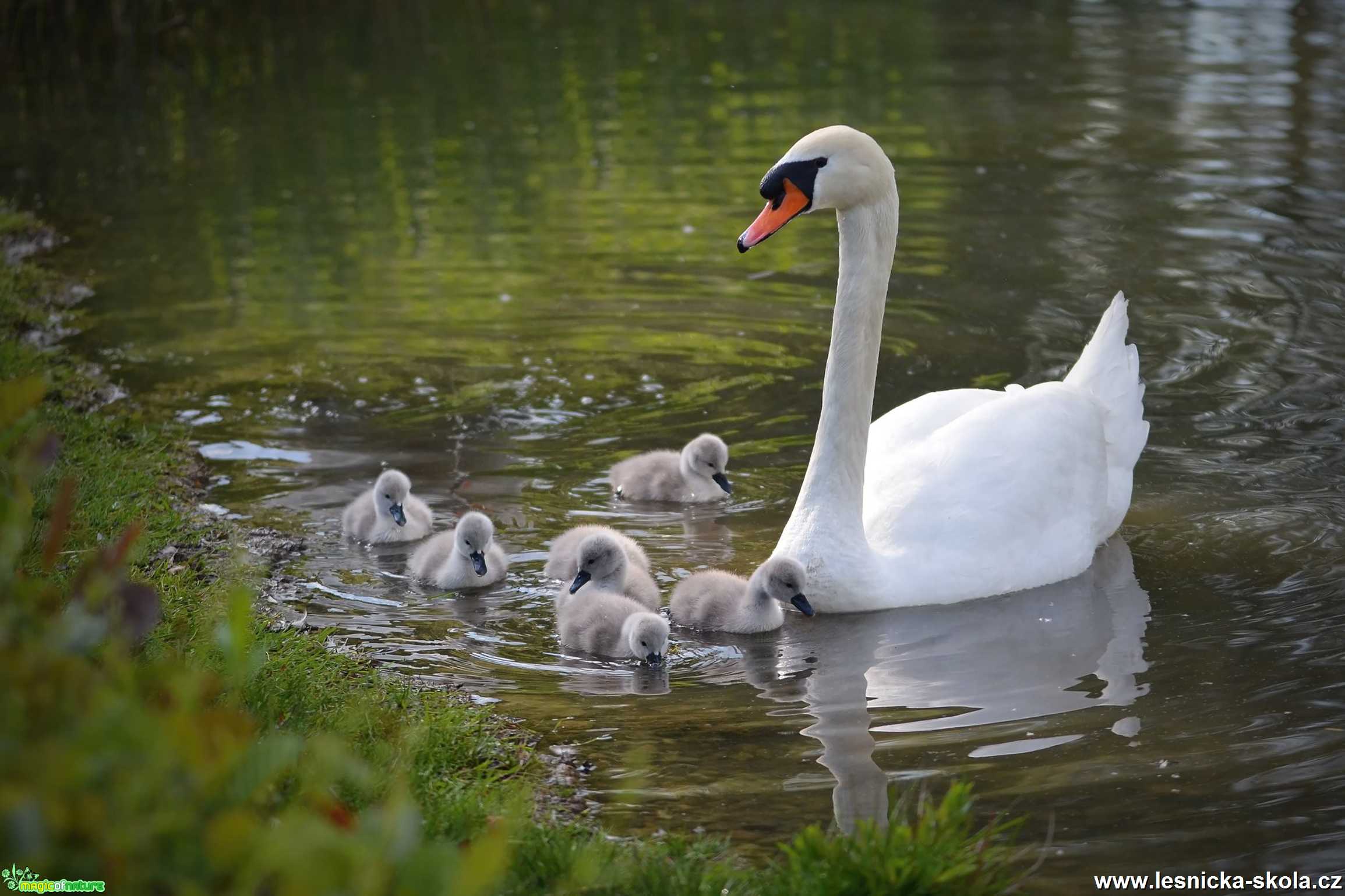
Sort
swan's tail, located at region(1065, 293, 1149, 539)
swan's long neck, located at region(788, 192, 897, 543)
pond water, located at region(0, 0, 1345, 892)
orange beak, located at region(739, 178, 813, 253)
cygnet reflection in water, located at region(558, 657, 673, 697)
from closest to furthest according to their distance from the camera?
pond water, located at region(0, 0, 1345, 892) < cygnet reflection in water, located at region(558, 657, 673, 697) < orange beak, located at region(739, 178, 813, 253) < swan's long neck, located at region(788, 192, 897, 543) < swan's tail, located at region(1065, 293, 1149, 539)

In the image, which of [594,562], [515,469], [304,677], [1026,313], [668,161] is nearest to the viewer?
[304,677]

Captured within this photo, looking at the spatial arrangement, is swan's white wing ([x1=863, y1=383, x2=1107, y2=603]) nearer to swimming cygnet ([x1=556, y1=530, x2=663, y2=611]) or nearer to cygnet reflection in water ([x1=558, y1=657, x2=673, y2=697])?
swimming cygnet ([x1=556, y1=530, x2=663, y2=611])

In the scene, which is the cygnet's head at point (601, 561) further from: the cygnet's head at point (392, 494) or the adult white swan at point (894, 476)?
the cygnet's head at point (392, 494)

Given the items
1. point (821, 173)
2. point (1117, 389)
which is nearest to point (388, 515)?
point (821, 173)

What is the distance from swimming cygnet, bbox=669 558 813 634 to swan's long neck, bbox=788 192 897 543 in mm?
304

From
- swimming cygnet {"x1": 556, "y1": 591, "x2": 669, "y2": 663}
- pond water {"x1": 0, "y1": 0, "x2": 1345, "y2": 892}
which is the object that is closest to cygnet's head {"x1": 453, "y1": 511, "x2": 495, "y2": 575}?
pond water {"x1": 0, "y1": 0, "x2": 1345, "y2": 892}

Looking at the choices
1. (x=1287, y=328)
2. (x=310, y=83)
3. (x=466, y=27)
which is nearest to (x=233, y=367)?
(x=1287, y=328)

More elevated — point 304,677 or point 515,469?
point 304,677

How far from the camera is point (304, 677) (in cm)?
501

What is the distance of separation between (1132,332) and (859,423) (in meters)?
4.15

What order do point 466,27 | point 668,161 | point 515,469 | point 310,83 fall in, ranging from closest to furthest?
1. point 515,469
2. point 668,161
3. point 310,83
4. point 466,27

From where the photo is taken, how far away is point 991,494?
20.6 feet

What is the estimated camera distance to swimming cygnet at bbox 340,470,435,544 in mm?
6965

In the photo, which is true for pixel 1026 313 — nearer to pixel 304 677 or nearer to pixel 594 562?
pixel 594 562
